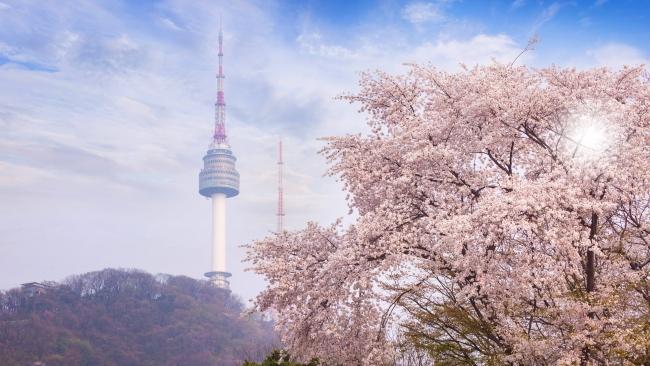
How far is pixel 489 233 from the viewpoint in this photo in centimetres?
1184

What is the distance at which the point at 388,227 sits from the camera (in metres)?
13.9

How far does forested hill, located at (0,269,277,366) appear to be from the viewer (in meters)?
104

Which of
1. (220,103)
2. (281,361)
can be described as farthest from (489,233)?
(220,103)

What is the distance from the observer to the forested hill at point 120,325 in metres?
104

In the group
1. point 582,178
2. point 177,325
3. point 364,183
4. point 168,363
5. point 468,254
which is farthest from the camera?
point 177,325

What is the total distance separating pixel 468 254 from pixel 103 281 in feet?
434

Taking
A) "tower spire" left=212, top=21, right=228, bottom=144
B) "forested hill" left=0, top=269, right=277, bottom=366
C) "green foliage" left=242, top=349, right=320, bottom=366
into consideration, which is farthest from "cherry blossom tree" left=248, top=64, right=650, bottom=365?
"tower spire" left=212, top=21, right=228, bottom=144

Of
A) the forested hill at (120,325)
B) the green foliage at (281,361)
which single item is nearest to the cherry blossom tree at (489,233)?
the green foliage at (281,361)

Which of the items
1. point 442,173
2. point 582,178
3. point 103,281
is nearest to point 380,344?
point 442,173

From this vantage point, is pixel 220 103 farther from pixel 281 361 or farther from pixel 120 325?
pixel 281 361

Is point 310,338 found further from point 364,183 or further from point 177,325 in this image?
point 177,325

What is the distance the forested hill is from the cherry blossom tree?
3302 inches

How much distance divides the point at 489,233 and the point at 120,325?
388 feet

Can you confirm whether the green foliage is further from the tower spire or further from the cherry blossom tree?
the tower spire
